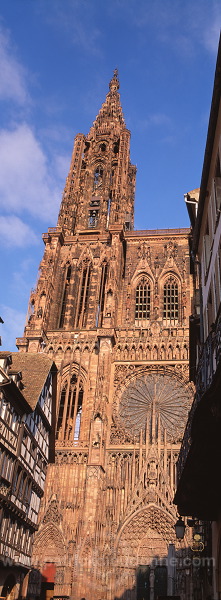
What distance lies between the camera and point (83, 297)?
4556 centimetres

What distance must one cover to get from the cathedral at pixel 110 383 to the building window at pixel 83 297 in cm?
9

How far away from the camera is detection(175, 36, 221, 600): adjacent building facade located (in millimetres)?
9711

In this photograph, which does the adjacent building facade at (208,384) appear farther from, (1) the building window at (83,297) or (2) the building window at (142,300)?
(1) the building window at (83,297)

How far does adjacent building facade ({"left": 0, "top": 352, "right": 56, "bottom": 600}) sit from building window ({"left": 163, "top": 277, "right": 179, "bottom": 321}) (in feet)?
53.5

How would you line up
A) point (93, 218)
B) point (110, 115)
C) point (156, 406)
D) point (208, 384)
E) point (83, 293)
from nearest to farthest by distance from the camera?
point (208, 384) → point (156, 406) → point (83, 293) → point (93, 218) → point (110, 115)

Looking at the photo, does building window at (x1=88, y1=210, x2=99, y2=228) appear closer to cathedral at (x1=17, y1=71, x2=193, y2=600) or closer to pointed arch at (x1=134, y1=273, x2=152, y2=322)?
cathedral at (x1=17, y1=71, x2=193, y2=600)

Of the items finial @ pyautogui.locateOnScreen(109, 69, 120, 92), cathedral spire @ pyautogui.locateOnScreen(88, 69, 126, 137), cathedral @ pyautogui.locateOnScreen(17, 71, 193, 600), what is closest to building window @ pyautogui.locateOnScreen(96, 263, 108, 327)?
cathedral @ pyautogui.locateOnScreen(17, 71, 193, 600)

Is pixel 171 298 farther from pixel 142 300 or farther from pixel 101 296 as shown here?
pixel 101 296

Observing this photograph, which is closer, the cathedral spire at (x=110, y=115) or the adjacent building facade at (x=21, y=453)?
the adjacent building facade at (x=21, y=453)

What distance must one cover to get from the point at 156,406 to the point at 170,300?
9.05 meters

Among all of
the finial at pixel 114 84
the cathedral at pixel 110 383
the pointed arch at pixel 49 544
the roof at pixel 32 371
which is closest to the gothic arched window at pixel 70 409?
the cathedral at pixel 110 383

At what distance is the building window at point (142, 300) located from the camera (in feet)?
146

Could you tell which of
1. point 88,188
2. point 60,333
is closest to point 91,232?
point 88,188

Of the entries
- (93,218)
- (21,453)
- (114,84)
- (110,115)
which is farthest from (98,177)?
(21,453)
